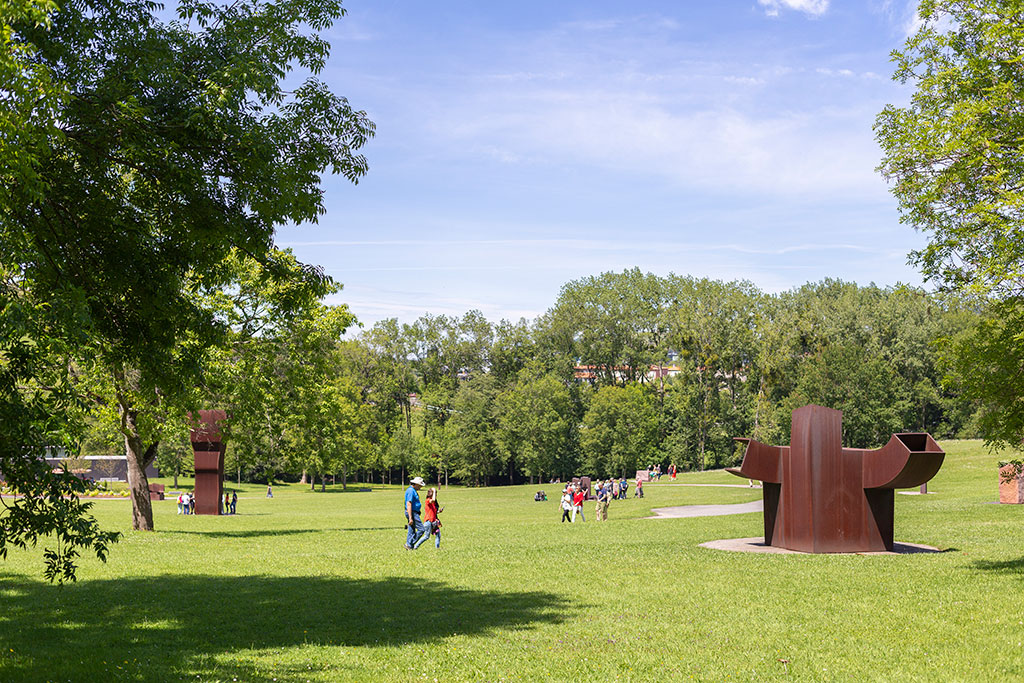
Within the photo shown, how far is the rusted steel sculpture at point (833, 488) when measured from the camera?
1961 centimetres

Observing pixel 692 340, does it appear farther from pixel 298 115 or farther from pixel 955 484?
pixel 298 115

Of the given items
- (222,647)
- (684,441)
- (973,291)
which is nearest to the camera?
(222,647)

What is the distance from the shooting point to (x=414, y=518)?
20656mm

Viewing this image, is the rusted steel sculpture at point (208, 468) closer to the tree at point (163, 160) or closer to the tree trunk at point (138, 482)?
the tree trunk at point (138, 482)

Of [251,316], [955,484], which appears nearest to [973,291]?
[251,316]

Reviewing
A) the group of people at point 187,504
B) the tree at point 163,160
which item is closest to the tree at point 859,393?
the group of people at point 187,504

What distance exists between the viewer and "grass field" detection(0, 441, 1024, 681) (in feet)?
30.9

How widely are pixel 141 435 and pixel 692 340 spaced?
6372 centimetres

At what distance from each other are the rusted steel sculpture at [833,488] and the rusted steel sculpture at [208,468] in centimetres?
2132

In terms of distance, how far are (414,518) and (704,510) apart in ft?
64.3

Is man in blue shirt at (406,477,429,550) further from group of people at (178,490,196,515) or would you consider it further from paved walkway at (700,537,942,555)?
group of people at (178,490,196,515)

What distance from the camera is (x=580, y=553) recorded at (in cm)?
2041

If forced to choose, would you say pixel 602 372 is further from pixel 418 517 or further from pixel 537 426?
pixel 418 517

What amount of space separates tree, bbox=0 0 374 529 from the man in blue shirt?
793 centimetres
